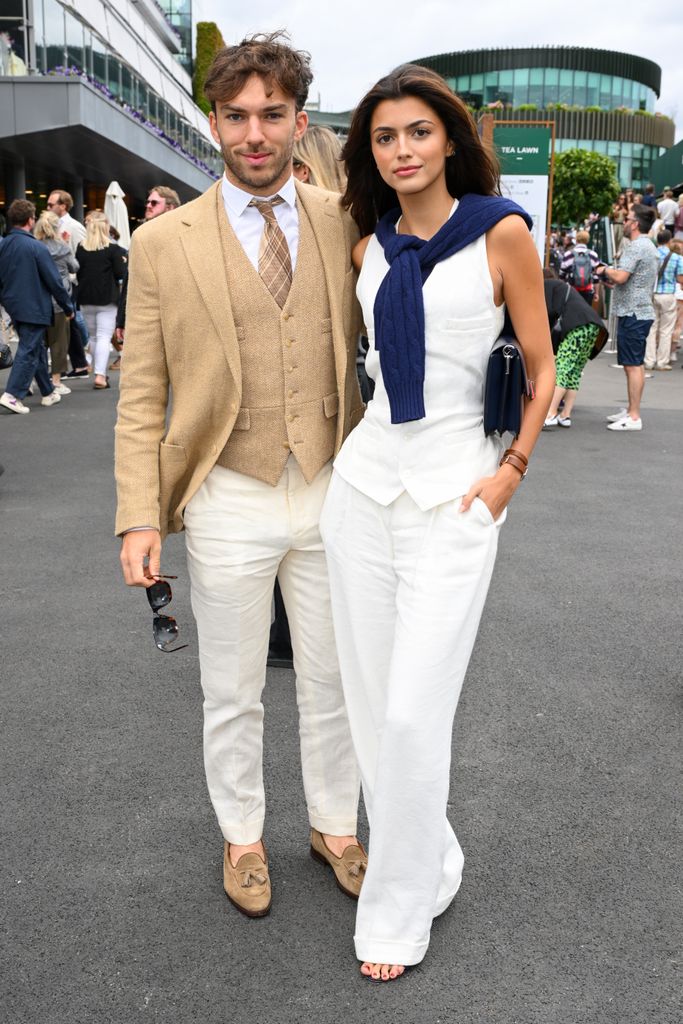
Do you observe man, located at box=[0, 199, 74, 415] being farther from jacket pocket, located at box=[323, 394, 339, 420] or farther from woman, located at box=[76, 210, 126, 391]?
jacket pocket, located at box=[323, 394, 339, 420]

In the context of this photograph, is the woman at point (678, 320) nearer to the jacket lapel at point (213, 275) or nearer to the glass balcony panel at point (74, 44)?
the glass balcony panel at point (74, 44)

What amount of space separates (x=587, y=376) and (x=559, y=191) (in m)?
63.1

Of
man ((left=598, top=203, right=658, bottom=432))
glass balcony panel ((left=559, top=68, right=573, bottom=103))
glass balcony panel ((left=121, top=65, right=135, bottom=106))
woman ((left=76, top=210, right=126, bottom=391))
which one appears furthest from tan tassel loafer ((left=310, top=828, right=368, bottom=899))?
glass balcony panel ((left=559, top=68, right=573, bottom=103))

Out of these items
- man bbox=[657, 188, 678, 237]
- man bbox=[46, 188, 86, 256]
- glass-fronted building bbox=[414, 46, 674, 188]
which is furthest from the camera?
glass-fronted building bbox=[414, 46, 674, 188]

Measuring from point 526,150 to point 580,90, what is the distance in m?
102

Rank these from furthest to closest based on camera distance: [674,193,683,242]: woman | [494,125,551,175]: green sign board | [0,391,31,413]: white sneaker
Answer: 1. [674,193,683,242]: woman
2. [494,125,551,175]: green sign board
3. [0,391,31,413]: white sneaker

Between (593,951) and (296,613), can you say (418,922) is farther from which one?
(296,613)

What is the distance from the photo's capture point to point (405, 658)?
101 inches

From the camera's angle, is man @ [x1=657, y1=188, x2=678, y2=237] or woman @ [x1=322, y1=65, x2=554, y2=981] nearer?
woman @ [x1=322, y1=65, x2=554, y2=981]

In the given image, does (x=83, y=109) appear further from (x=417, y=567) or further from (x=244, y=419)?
(x=417, y=567)

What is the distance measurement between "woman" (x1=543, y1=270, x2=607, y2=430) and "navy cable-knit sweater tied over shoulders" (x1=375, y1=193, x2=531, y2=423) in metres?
8.21

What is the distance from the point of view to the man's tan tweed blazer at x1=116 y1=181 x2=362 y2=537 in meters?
2.72

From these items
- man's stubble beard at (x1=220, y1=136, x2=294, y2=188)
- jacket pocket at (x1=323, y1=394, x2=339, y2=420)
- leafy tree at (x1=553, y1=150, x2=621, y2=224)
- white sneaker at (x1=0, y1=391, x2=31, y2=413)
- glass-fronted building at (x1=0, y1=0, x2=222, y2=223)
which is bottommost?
white sneaker at (x1=0, y1=391, x2=31, y2=413)

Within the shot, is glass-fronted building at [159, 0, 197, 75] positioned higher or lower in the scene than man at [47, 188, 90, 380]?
higher
